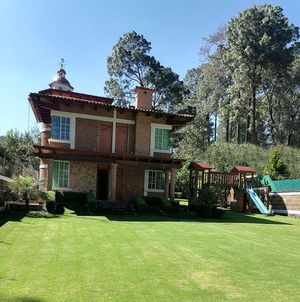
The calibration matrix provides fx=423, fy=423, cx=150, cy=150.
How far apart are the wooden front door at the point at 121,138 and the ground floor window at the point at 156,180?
7.35 ft

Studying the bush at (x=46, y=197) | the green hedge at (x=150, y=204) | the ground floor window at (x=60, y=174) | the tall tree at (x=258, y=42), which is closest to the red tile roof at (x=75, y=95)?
the ground floor window at (x=60, y=174)


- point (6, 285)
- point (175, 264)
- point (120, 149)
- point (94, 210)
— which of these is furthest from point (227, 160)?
point (6, 285)

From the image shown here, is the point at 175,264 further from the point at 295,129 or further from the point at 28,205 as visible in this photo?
the point at 295,129

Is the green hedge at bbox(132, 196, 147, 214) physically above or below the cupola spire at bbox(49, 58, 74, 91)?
below

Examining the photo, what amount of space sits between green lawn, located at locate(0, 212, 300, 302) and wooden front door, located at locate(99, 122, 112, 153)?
508 inches

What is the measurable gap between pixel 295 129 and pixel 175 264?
43.2 m

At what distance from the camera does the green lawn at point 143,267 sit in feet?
20.7

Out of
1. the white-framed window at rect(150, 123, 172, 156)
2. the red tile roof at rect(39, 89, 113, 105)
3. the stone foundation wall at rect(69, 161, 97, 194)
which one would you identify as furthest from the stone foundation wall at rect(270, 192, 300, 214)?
the red tile roof at rect(39, 89, 113, 105)

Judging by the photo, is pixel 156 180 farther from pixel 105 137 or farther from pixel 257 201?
pixel 257 201

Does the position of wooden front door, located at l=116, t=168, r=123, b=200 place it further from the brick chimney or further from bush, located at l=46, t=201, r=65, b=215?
bush, located at l=46, t=201, r=65, b=215

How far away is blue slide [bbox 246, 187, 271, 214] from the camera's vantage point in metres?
27.4

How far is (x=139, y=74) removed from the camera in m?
53.1

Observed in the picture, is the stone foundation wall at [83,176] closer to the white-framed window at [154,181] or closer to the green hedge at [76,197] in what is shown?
the green hedge at [76,197]

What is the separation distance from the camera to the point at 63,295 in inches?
240
